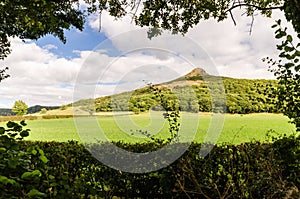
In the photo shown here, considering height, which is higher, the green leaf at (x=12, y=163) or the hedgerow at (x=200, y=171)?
the green leaf at (x=12, y=163)

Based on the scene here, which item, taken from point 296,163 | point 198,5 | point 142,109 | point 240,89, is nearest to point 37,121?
point 240,89

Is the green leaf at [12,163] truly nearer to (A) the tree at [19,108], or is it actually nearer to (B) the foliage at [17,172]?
(B) the foliage at [17,172]

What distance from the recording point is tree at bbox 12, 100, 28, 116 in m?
33.1

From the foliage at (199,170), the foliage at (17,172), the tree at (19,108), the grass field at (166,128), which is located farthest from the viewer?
the tree at (19,108)

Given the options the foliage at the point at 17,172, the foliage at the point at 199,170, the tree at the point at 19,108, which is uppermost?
the tree at the point at 19,108

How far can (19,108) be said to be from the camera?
3444cm

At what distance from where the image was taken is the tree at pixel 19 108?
33.1 meters

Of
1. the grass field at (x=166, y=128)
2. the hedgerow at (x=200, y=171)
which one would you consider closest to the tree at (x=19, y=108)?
the grass field at (x=166, y=128)

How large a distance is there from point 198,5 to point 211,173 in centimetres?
349

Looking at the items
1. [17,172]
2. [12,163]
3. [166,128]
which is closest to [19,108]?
[166,128]

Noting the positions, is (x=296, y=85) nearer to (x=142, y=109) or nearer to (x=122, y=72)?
(x=122, y=72)

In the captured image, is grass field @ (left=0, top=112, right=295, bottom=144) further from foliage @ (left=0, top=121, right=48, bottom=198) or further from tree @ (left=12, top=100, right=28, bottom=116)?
tree @ (left=12, top=100, right=28, bottom=116)

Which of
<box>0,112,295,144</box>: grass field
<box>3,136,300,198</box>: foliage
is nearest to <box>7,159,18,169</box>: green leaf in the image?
<box>3,136,300,198</box>: foliage

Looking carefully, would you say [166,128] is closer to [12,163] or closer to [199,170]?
[199,170]
